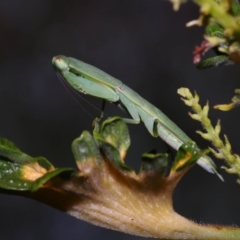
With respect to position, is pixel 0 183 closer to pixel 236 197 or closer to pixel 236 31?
pixel 236 31

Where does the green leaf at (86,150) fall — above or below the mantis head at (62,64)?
below

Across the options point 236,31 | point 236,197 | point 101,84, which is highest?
point 236,31

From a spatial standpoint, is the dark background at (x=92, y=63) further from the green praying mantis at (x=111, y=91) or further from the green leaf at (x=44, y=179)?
the green leaf at (x=44, y=179)

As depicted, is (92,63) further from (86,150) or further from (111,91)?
(86,150)

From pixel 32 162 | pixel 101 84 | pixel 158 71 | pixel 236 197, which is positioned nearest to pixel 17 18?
pixel 158 71

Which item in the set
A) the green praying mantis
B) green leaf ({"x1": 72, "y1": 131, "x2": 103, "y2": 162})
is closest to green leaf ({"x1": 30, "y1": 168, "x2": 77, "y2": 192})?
green leaf ({"x1": 72, "y1": 131, "x2": 103, "y2": 162})

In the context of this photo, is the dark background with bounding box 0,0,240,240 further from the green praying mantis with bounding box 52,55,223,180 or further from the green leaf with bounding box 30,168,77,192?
the green leaf with bounding box 30,168,77,192

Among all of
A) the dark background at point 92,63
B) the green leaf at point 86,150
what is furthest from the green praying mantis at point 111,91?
the dark background at point 92,63

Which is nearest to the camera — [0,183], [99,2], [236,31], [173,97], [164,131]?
[236,31]
